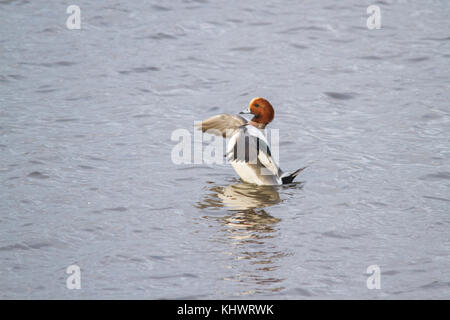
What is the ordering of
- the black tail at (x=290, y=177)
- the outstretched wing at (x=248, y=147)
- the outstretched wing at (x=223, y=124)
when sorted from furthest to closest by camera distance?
the black tail at (x=290, y=177) < the outstretched wing at (x=223, y=124) < the outstretched wing at (x=248, y=147)

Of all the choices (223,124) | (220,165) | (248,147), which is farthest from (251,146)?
(220,165)

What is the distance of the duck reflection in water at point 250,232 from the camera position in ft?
21.3

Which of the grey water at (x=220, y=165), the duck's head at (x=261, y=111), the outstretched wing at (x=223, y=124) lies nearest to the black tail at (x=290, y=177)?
the grey water at (x=220, y=165)

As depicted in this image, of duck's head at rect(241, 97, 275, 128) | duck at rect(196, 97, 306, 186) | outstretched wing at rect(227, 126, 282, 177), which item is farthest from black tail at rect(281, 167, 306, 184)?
duck's head at rect(241, 97, 275, 128)

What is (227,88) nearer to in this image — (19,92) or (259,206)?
(19,92)

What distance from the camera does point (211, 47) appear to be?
13.7 m

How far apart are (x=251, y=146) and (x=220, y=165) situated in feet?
4.00

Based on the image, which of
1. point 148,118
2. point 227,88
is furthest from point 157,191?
point 227,88

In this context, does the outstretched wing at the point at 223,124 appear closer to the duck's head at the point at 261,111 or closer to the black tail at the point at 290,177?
the duck's head at the point at 261,111

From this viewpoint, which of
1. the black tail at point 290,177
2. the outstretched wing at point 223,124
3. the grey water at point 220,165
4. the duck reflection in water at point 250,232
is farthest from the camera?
the black tail at point 290,177

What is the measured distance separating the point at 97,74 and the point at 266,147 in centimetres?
455

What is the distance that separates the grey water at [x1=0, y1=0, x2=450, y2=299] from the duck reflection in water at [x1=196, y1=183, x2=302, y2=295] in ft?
0.07

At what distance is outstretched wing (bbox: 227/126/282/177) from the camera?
27.7ft

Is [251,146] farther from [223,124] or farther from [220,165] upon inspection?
[220,165]
